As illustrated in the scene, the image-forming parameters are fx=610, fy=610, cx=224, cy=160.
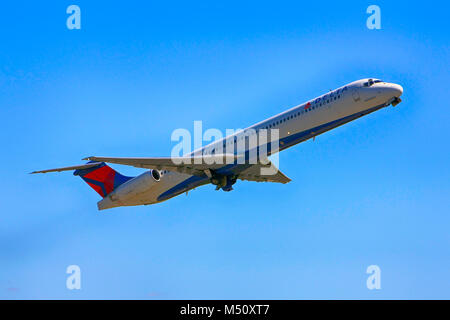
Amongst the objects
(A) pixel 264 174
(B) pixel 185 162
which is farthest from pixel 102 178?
(A) pixel 264 174

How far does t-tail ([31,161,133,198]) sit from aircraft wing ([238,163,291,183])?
8.79 meters

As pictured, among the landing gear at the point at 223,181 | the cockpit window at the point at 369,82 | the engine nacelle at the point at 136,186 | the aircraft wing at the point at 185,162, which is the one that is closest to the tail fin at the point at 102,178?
the engine nacelle at the point at 136,186

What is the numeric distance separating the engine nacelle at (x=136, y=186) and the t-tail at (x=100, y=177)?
2.54 ft

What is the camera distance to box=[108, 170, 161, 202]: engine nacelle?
136 feet

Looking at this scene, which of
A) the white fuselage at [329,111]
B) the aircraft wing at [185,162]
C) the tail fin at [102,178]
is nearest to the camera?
the white fuselage at [329,111]

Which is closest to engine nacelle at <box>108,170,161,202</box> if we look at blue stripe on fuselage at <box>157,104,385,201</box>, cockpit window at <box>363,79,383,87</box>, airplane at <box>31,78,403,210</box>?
airplane at <box>31,78,403,210</box>

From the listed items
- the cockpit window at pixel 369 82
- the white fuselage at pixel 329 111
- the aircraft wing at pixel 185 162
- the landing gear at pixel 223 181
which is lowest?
the landing gear at pixel 223 181

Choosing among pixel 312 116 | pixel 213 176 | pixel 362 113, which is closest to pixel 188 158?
pixel 213 176

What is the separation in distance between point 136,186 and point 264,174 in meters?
9.40

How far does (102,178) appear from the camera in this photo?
45.0 meters

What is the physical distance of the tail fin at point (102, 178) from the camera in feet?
146

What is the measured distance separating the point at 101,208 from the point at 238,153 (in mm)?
12198

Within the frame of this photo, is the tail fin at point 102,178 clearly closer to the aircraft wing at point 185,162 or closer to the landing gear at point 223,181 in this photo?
the aircraft wing at point 185,162

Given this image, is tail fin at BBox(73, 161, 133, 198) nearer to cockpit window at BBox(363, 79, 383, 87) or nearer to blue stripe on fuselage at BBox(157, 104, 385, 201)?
blue stripe on fuselage at BBox(157, 104, 385, 201)
